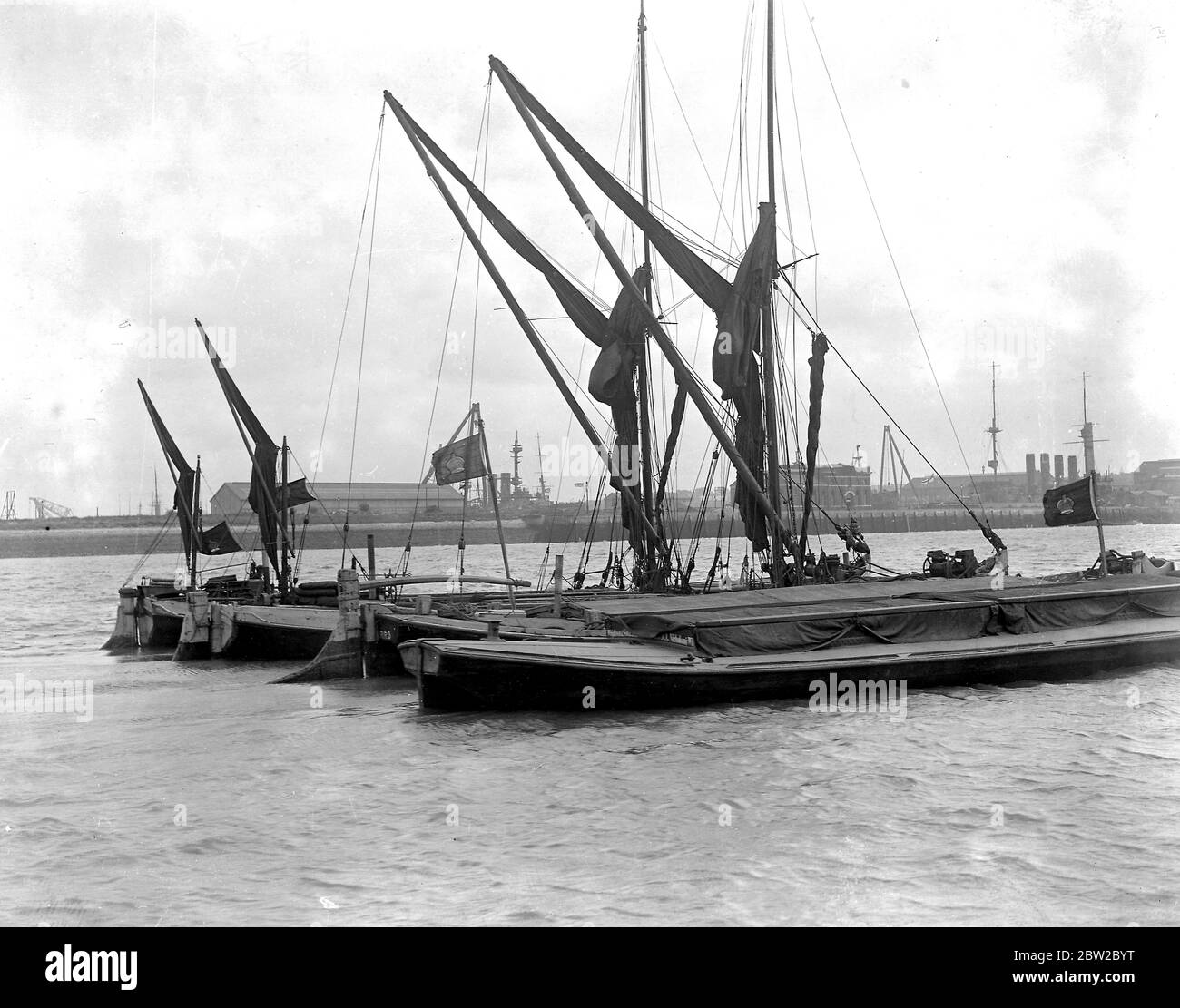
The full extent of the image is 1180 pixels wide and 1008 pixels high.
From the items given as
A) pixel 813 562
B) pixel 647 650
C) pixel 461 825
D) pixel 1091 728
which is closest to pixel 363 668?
pixel 647 650

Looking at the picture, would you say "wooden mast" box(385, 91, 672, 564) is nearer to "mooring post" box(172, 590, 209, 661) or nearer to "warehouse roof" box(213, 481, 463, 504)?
"mooring post" box(172, 590, 209, 661)

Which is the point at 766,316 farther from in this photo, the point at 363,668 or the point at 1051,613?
the point at 363,668

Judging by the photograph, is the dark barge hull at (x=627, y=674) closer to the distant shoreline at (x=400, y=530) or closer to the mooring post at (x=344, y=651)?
the mooring post at (x=344, y=651)

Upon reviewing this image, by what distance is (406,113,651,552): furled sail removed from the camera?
26312 mm

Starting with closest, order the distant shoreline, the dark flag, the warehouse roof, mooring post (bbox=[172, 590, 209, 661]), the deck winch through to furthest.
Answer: the dark flag, the deck winch, mooring post (bbox=[172, 590, 209, 661]), the distant shoreline, the warehouse roof

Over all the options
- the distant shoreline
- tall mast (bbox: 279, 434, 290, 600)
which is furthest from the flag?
the distant shoreline

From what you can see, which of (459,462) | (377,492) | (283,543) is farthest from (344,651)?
(377,492)

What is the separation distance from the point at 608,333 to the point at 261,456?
16.4m

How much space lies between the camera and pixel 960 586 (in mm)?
27047

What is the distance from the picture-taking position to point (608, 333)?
88.4 feet

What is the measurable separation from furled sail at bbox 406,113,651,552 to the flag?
3.51 metres

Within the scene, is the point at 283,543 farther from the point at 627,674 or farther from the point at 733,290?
the point at 627,674

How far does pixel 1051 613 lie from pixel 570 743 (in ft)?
40.7

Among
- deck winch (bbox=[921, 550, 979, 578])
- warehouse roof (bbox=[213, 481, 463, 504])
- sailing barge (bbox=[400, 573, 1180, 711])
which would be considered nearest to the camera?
sailing barge (bbox=[400, 573, 1180, 711])
